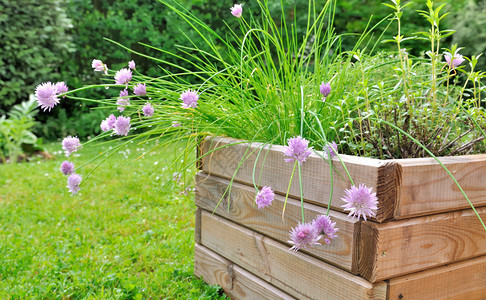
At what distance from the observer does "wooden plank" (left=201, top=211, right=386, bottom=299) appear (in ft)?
4.04

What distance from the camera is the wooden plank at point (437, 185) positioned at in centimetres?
115

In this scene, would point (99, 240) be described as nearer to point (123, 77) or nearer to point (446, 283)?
point (123, 77)

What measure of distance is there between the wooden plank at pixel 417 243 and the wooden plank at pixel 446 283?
24mm

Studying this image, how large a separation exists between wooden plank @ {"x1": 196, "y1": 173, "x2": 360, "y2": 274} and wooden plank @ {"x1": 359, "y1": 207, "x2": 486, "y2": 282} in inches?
1.9

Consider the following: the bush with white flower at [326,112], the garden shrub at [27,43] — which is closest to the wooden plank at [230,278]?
the bush with white flower at [326,112]

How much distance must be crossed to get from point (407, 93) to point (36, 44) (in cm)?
638

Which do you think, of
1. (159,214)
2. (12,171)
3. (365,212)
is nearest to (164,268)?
(159,214)

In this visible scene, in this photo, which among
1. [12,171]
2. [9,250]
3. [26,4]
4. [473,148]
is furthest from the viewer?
[26,4]

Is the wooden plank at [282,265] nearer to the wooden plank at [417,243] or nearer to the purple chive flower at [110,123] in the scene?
the wooden plank at [417,243]

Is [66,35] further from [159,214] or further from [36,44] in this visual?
[159,214]

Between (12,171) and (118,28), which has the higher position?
(118,28)

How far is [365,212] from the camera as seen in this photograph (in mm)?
1088

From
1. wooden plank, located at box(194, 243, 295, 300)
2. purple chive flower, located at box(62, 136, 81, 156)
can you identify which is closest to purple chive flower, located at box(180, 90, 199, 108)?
purple chive flower, located at box(62, 136, 81, 156)

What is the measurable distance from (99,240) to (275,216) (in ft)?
4.86
